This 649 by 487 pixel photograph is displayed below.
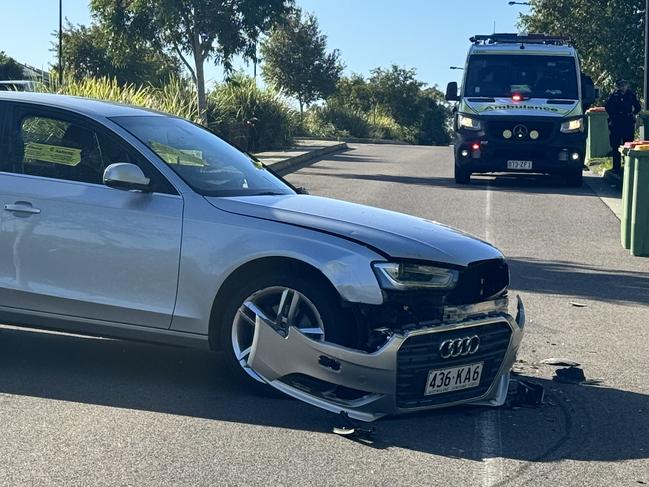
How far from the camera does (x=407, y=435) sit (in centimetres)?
562

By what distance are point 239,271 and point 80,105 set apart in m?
1.62

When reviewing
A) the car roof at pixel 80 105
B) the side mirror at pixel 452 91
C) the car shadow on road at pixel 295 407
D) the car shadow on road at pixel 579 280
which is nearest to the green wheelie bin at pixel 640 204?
the car shadow on road at pixel 579 280

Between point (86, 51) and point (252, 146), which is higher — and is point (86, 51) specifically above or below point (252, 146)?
above

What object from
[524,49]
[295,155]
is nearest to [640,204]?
[524,49]

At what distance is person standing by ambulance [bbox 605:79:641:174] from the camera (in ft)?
69.7

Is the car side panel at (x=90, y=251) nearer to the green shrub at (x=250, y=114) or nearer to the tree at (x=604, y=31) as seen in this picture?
the green shrub at (x=250, y=114)

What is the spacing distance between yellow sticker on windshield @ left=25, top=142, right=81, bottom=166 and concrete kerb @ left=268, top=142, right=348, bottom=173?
51.8 feet

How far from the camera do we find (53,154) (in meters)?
6.75

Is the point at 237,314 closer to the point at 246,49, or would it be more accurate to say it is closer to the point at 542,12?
the point at 246,49

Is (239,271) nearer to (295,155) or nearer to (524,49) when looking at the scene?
(524,49)

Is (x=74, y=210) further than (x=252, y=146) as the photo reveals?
No

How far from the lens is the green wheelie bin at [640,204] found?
490 inches

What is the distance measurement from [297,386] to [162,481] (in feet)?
4.32

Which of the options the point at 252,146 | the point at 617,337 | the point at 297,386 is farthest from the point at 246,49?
the point at 297,386
